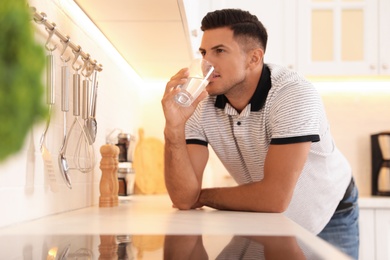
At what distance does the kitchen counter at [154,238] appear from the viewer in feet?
2.11

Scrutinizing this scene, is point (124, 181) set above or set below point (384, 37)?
below

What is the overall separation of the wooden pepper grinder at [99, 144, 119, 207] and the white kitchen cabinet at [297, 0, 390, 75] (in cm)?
142

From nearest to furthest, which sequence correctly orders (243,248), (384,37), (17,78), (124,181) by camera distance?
1. (17,78)
2. (243,248)
3. (124,181)
4. (384,37)

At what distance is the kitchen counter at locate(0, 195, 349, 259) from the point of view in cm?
64

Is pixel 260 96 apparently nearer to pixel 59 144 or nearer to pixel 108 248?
pixel 59 144

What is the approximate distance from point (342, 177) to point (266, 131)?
400 mm

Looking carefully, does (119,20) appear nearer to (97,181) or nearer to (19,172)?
(97,181)

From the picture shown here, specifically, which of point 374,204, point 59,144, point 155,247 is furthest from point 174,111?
point 374,204

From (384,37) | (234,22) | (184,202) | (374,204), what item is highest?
(384,37)

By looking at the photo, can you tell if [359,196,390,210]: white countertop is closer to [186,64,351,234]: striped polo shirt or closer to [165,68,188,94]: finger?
[186,64,351,234]: striped polo shirt

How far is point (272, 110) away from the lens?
1505mm

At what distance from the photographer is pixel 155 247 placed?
2.31 ft

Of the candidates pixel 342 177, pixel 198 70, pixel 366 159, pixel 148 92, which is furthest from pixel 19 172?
pixel 366 159

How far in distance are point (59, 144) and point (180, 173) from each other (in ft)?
1.24
